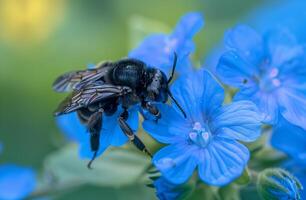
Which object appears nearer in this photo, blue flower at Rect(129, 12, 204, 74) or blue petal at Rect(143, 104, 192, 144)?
blue petal at Rect(143, 104, 192, 144)

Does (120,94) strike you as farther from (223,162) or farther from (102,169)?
(102,169)

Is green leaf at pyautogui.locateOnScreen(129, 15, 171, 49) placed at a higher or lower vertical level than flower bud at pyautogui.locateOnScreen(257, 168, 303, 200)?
higher

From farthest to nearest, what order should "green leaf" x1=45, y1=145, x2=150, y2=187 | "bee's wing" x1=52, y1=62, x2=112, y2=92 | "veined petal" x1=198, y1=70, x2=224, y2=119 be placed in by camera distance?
"green leaf" x1=45, y1=145, x2=150, y2=187 → "bee's wing" x1=52, y1=62, x2=112, y2=92 → "veined petal" x1=198, y1=70, x2=224, y2=119

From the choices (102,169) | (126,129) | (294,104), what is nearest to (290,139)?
(294,104)

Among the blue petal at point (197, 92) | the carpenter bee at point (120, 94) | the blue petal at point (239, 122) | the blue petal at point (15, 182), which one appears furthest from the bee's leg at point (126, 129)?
the blue petal at point (15, 182)

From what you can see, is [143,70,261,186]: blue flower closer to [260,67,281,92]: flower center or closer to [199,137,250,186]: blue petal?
[199,137,250,186]: blue petal

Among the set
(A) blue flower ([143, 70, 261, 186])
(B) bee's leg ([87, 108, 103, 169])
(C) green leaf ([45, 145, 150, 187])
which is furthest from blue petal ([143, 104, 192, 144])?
(C) green leaf ([45, 145, 150, 187])

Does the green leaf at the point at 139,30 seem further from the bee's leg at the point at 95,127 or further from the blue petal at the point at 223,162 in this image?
the blue petal at the point at 223,162

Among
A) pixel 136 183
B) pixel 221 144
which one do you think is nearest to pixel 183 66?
pixel 221 144
